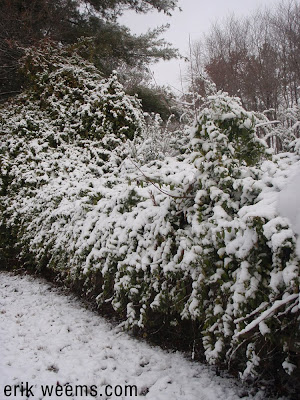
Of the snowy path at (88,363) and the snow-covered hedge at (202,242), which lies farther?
the snowy path at (88,363)

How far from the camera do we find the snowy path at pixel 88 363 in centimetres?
209

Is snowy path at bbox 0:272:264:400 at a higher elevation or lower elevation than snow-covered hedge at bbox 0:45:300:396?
lower

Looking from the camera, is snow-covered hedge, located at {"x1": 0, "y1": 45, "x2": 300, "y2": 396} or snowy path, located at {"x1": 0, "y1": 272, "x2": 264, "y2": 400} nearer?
snow-covered hedge, located at {"x1": 0, "y1": 45, "x2": 300, "y2": 396}

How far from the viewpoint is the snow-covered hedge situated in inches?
67.2

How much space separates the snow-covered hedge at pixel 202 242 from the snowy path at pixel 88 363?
24cm

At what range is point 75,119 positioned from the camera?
598 cm

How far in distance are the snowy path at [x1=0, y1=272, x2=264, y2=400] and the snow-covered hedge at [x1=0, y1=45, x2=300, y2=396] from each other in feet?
0.80

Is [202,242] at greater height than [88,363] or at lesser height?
greater

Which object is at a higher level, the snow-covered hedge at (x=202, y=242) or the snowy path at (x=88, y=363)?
the snow-covered hedge at (x=202, y=242)

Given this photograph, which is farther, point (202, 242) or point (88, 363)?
point (88, 363)

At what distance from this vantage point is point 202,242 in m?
2.07

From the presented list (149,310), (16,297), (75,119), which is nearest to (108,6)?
(75,119)

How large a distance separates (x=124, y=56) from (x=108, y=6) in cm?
178

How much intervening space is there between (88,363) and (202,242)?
1.45 m
